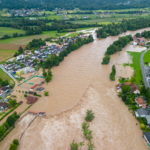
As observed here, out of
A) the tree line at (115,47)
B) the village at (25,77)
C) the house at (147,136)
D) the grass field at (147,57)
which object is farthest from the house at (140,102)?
the grass field at (147,57)

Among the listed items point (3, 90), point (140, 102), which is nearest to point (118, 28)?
point (140, 102)

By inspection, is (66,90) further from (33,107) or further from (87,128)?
(87,128)

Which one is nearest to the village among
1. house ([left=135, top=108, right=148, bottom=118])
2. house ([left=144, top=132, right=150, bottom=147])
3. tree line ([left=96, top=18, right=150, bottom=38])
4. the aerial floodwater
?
the aerial floodwater

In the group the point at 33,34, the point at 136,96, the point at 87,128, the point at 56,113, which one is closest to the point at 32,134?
the point at 56,113

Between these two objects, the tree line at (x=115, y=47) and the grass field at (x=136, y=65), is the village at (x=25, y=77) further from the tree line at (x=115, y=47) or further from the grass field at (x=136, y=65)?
the grass field at (x=136, y=65)

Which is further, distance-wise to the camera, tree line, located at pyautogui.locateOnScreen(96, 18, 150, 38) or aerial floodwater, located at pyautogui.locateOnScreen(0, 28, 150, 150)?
tree line, located at pyautogui.locateOnScreen(96, 18, 150, 38)

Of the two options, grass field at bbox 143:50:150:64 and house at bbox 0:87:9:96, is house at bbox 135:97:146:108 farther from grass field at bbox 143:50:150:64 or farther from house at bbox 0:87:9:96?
house at bbox 0:87:9:96
